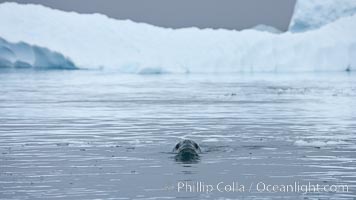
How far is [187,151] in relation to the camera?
10.2 m

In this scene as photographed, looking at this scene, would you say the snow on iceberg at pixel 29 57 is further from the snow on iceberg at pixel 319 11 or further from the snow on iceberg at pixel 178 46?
the snow on iceberg at pixel 319 11

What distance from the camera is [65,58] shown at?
1597 inches

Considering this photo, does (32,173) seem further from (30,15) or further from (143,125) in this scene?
(30,15)

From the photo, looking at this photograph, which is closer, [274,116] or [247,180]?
[247,180]

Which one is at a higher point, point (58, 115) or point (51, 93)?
point (51, 93)

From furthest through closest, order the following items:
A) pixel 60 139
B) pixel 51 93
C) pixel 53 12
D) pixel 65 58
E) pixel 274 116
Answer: pixel 53 12
pixel 65 58
pixel 51 93
pixel 274 116
pixel 60 139

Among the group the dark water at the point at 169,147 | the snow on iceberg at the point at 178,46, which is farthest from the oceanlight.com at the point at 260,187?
the snow on iceberg at the point at 178,46

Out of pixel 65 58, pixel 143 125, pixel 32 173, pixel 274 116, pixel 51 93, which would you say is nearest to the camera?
pixel 32 173

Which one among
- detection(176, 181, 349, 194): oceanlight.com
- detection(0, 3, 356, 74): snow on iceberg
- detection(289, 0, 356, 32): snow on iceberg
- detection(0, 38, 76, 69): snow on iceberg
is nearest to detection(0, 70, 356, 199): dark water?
detection(176, 181, 349, 194): oceanlight.com

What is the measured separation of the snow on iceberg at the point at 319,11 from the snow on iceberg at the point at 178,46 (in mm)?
2688

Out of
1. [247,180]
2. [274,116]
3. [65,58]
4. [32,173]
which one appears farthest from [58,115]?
[65,58]

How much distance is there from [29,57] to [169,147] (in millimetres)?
30393

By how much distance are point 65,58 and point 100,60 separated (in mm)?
2860

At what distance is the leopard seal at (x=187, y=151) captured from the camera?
395 inches
